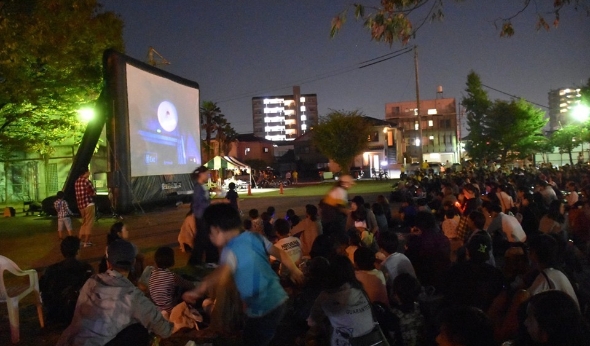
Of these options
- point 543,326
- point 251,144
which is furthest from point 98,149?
point 251,144

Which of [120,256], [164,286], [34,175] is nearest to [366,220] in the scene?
[164,286]

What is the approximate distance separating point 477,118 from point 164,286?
→ 44.8m

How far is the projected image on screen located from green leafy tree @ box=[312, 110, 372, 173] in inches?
877

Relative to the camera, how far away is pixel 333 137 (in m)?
44.9

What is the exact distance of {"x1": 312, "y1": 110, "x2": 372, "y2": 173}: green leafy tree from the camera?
4469cm

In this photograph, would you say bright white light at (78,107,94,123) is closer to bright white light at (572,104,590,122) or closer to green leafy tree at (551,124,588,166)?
bright white light at (572,104,590,122)

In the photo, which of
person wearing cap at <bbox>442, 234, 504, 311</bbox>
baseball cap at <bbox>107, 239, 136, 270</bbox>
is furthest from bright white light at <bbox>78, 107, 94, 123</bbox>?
person wearing cap at <bbox>442, 234, 504, 311</bbox>

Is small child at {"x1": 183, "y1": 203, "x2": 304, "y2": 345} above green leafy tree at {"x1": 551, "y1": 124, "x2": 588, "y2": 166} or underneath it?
underneath

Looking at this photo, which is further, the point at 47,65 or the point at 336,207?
the point at 47,65

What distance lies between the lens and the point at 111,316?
338 centimetres

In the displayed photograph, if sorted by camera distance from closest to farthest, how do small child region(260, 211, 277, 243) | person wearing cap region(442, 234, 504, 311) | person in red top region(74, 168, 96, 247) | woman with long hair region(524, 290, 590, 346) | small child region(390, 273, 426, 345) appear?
woman with long hair region(524, 290, 590, 346) → small child region(390, 273, 426, 345) → person wearing cap region(442, 234, 504, 311) → small child region(260, 211, 277, 243) → person in red top region(74, 168, 96, 247)

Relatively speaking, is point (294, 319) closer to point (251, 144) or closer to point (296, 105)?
point (251, 144)

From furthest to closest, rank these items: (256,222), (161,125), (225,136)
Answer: (225,136)
(161,125)
(256,222)

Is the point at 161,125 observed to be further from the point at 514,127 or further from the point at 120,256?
the point at 514,127
